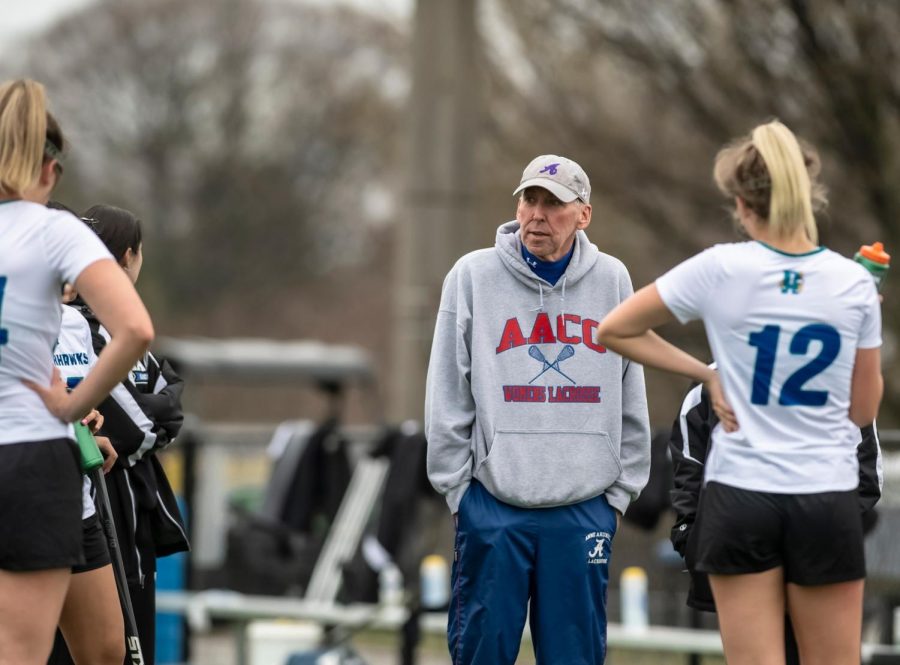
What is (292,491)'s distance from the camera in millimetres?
13398

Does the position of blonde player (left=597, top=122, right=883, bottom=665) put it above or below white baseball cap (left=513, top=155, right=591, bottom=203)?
below

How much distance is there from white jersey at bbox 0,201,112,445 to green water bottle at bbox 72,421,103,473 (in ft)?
1.38

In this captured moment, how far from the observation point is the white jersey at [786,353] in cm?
452

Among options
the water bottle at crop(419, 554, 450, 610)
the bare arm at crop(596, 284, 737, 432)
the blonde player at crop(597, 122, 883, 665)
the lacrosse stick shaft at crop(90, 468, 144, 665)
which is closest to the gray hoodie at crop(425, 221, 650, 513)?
the bare arm at crop(596, 284, 737, 432)

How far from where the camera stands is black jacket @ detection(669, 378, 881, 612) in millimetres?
5289

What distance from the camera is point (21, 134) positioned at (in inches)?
173

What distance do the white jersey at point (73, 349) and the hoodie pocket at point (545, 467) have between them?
4.47 feet

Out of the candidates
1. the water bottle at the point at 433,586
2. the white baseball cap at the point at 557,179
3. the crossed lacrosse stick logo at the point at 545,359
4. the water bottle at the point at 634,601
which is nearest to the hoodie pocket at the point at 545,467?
the crossed lacrosse stick logo at the point at 545,359

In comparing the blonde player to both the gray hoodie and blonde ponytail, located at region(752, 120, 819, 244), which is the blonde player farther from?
the gray hoodie

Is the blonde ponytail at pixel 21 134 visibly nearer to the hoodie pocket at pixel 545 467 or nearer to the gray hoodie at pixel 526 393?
the gray hoodie at pixel 526 393

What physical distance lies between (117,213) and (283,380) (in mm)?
15656

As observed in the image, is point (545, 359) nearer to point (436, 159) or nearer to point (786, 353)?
point (786, 353)

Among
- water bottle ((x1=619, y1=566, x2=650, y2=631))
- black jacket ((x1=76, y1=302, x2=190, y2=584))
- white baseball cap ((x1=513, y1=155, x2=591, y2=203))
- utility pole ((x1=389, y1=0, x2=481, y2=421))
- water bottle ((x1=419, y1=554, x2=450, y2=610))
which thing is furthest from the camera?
utility pole ((x1=389, y1=0, x2=481, y2=421))

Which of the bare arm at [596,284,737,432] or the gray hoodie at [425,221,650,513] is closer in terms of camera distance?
the bare arm at [596,284,737,432]
